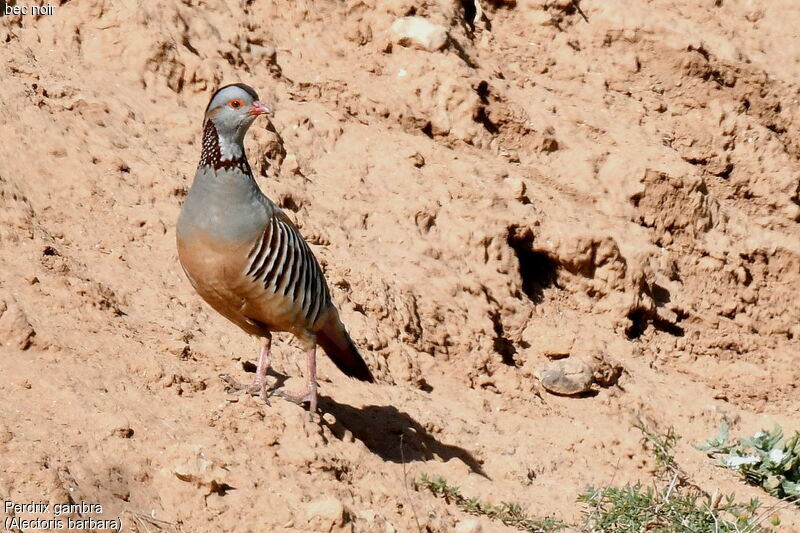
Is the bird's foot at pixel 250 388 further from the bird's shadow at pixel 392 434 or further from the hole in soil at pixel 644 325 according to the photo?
the hole in soil at pixel 644 325

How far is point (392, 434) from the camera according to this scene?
6543 mm

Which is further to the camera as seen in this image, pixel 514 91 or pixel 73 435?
pixel 514 91

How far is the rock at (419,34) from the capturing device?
9.19m

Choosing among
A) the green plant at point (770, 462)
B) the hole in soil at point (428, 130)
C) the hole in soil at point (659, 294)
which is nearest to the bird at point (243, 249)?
the hole in soil at point (428, 130)

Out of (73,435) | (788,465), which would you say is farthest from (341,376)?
(788,465)

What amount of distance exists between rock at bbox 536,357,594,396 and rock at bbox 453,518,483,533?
219 centimetres

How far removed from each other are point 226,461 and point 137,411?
0.49 m

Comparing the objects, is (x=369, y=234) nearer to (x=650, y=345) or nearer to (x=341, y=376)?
(x=341, y=376)

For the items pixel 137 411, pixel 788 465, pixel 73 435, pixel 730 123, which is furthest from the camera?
pixel 730 123

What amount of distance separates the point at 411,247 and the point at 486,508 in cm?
236

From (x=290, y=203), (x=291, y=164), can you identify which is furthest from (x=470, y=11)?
(x=290, y=203)

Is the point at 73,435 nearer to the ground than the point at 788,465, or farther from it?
farther from it

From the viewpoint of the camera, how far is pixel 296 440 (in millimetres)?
5715

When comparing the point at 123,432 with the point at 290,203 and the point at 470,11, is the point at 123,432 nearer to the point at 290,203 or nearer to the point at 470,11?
the point at 290,203
